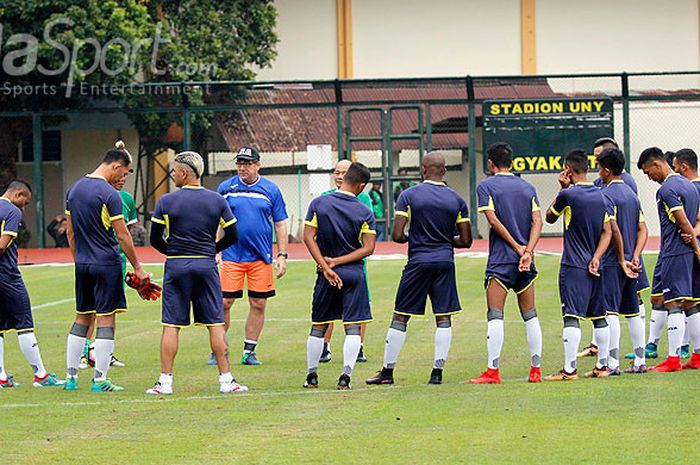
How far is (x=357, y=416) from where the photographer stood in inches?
377

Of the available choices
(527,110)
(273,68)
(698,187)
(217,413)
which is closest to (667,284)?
(698,187)

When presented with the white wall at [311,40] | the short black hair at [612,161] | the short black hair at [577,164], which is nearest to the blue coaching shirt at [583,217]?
the short black hair at [577,164]

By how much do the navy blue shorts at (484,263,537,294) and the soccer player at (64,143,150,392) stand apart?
10.1 ft

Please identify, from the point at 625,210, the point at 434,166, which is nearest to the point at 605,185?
the point at 625,210

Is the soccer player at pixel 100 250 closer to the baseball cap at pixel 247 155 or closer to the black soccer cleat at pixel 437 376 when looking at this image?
the baseball cap at pixel 247 155

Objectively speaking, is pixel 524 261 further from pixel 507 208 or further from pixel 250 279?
pixel 250 279

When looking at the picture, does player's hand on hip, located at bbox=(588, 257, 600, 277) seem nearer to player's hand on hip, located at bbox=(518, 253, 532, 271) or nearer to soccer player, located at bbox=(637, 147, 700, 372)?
player's hand on hip, located at bbox=(518, 253, 532, 271)

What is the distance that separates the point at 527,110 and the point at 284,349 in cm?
1851

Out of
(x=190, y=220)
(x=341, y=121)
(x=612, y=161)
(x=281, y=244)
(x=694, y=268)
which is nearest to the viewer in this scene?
(x=190, y=220)

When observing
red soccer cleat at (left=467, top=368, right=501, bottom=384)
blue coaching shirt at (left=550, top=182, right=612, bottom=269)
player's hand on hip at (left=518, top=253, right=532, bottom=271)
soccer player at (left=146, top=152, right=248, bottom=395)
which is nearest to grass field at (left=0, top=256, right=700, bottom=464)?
red soccer cleat at (left=467, top=368, right=501, bottom=384)

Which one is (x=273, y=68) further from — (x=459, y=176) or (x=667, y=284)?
(x=667, y=284)

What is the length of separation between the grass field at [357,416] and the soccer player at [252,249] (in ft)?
1.61

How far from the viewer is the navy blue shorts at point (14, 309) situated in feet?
38.9

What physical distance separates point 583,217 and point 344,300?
7.37ft
